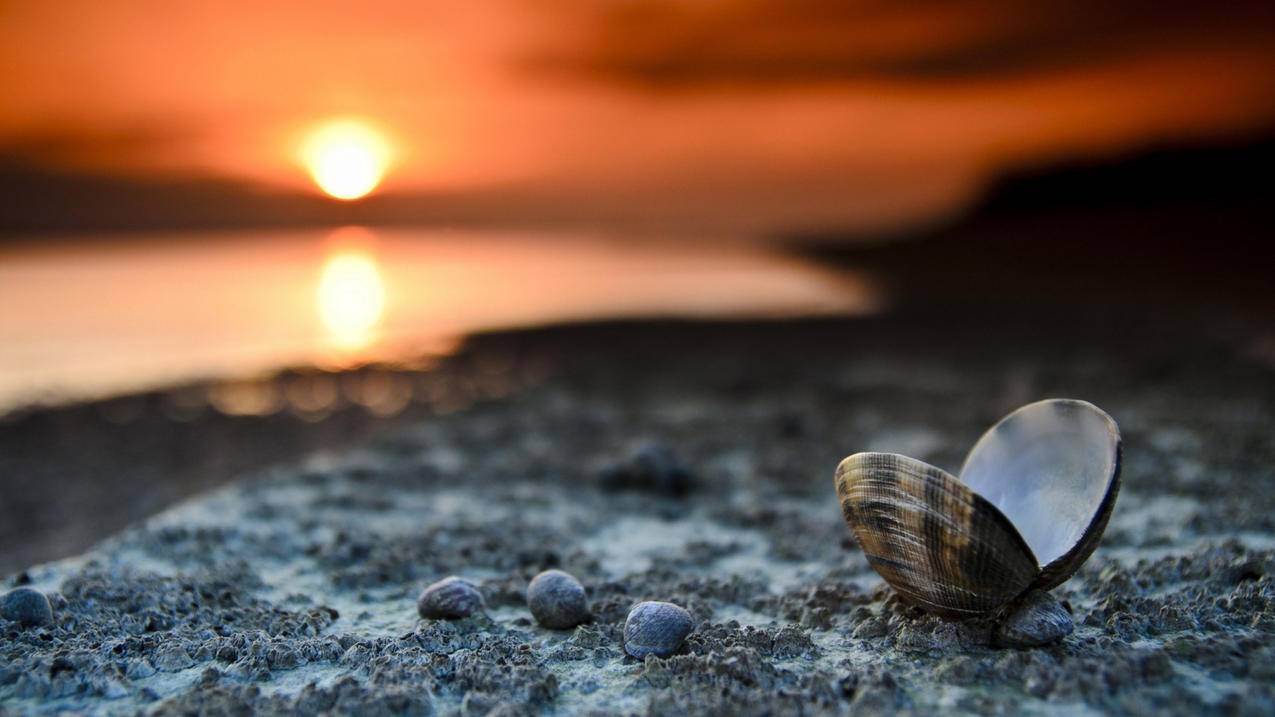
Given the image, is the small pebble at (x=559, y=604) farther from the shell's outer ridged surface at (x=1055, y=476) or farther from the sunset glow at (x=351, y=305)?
the sunset glow at (x=351, y=305)

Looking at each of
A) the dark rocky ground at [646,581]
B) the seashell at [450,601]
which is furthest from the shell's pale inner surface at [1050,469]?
the seashell at [450,601]

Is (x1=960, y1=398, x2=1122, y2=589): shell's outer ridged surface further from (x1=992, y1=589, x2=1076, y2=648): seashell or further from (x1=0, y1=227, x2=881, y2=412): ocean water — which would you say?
(x1=0, y1=227, x2=881, y2=412): ocean water

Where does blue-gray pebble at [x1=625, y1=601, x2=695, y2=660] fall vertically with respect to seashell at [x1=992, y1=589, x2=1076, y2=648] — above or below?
above

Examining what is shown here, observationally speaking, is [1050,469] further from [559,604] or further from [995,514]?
[559,604]

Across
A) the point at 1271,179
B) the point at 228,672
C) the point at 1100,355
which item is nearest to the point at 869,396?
the point at 1100,355

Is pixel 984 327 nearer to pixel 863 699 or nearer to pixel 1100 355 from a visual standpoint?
pixel 1100 355

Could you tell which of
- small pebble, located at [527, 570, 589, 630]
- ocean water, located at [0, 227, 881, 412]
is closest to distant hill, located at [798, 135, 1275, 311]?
ocean water, located at [0, 227, 881, 412]
